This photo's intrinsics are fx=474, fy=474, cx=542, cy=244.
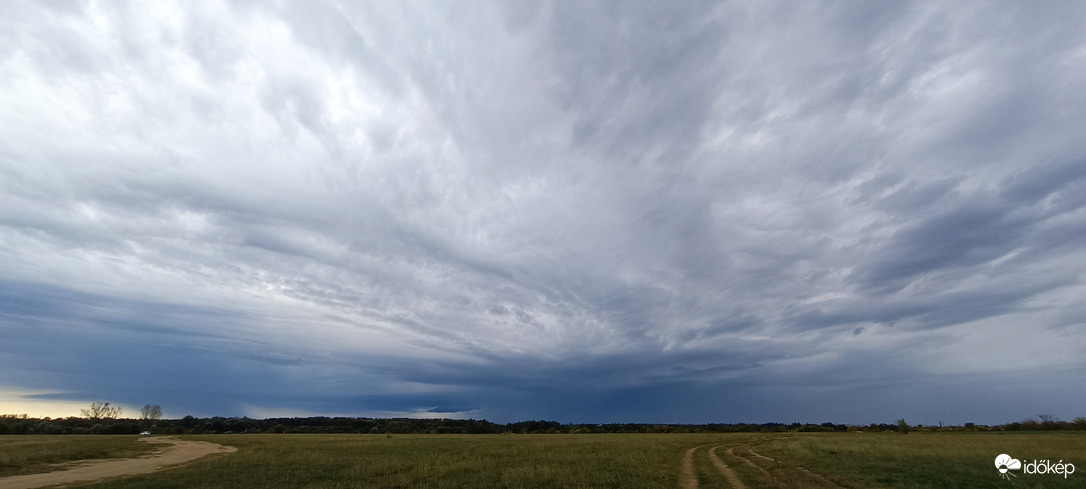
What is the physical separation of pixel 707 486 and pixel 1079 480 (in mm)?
16590

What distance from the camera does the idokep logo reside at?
23612mm

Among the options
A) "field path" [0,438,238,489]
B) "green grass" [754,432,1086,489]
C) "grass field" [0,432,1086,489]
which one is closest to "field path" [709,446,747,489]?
"grass field" [0,432,1086,489]

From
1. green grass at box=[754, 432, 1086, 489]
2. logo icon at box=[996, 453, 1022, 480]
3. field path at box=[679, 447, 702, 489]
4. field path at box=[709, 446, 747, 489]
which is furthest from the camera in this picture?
logo icon at box=[996, 453, 1022, 480]

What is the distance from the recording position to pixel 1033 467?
2588 cm

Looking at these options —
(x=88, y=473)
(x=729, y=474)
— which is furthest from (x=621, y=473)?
(x=88, y=473)

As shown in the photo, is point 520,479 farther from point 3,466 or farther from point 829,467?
point 3,466

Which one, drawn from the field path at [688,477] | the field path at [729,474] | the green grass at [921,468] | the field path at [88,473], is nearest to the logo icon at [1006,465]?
the green grass at [921,468]

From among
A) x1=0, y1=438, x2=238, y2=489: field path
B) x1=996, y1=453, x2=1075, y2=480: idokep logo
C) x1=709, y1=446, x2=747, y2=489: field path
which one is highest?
x1=996, y1=453, x2=1075, y2=480: idokep logo

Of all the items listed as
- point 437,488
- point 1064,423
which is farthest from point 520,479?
point 1064,423

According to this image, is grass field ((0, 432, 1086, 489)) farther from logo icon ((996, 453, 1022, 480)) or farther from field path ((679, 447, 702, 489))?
logo icon ((996, 453, 1022, 480))

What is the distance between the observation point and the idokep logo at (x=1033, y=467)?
77.5 ft

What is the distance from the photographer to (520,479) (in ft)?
80.3

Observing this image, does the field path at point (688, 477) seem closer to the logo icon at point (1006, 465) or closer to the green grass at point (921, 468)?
the green grass at point (921, 468)

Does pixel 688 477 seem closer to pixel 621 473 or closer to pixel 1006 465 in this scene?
pixel 621 473
